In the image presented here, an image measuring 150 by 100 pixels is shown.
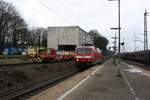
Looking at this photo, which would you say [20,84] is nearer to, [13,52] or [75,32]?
[75,32]

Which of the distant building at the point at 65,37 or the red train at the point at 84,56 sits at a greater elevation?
the distant building at the point at 65,37

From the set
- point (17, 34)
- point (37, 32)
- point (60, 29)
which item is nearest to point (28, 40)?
point (17, 34)

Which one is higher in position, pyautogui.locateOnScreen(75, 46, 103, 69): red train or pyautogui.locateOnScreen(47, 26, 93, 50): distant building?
pyautogui.locateOnScreen(47, 26, 93, 50): distant building

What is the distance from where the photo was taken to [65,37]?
73188mm

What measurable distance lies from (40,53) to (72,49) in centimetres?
3108

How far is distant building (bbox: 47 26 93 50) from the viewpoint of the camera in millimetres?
72312

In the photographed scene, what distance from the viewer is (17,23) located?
101 meters

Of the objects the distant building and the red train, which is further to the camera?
the distant building

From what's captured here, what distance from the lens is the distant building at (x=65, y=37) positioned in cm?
7231

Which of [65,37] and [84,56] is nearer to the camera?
[84,56]

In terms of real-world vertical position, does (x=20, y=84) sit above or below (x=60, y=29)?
below

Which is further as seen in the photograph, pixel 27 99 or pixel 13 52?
pixel 13 52

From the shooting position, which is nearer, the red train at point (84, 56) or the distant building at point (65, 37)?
the red train at point (84, 56)

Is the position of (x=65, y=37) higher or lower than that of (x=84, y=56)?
higher
